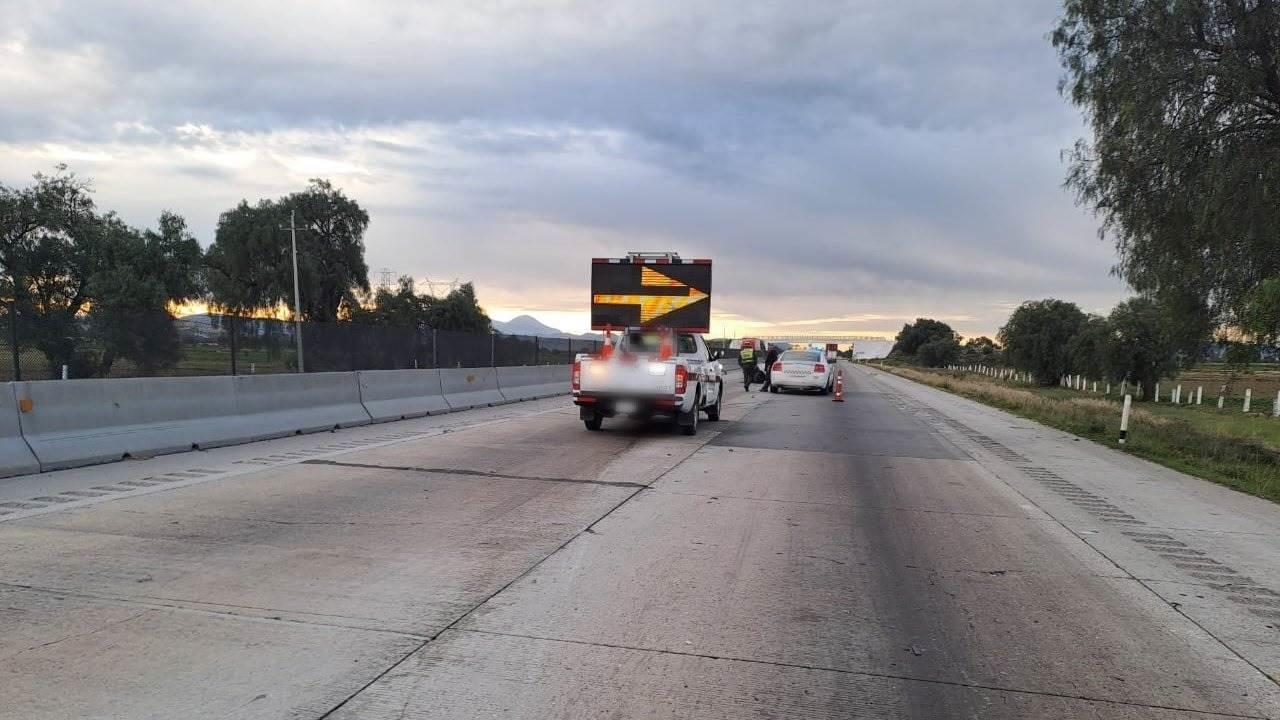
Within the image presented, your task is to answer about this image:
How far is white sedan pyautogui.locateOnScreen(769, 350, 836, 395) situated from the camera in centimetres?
2895

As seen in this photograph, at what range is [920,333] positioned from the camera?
182 m

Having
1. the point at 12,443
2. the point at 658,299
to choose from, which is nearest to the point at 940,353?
the point at 658,299

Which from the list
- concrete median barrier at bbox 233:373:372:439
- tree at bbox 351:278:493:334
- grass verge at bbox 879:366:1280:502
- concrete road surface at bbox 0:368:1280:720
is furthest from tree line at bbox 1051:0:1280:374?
tree at bbox 351:278:493:334

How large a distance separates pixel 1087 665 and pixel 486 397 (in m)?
17.2

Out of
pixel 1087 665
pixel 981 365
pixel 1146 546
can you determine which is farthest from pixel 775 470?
pixel 981 365

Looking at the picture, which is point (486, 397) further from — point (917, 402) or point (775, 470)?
point (917, 402)

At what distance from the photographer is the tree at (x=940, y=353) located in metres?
144

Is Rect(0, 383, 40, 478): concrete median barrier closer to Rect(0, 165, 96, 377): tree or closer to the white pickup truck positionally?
the white pickup truck

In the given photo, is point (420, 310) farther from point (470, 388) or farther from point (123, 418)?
point (123, 418)

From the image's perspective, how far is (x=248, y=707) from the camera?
11.6 feet

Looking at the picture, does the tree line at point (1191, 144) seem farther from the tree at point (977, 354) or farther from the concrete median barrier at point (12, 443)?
the tree at point (977, 354)

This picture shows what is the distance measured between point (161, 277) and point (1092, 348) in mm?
60141

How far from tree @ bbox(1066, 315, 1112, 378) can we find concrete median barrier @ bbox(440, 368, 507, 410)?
151ft

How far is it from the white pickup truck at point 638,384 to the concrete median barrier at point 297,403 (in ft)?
14.1
